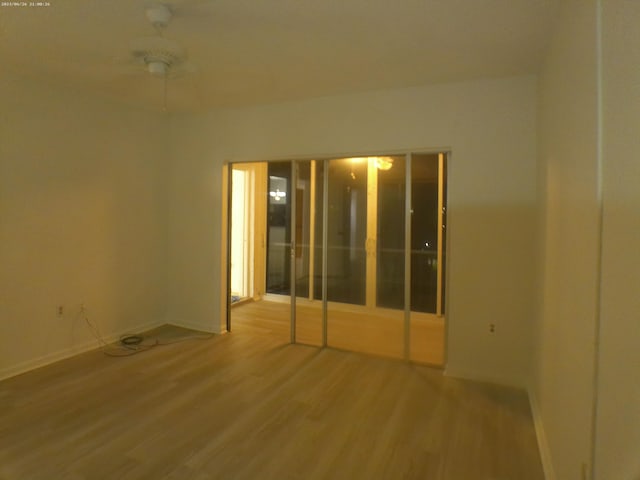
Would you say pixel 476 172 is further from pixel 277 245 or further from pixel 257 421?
pixel 277 245

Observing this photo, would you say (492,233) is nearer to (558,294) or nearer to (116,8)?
(558,294)

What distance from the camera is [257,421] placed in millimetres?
2588

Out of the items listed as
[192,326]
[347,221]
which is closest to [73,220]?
[192,326]

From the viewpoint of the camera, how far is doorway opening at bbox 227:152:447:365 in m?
4.27

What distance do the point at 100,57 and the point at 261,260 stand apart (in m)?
4.01

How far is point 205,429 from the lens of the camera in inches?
97.3

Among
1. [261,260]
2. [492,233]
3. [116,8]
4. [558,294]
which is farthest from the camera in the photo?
[261,260]

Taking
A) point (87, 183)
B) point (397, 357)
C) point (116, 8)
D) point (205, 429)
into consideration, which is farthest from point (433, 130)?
point (87, 183)

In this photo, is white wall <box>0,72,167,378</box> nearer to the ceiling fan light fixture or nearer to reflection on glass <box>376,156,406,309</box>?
the ceiling fan light fixture

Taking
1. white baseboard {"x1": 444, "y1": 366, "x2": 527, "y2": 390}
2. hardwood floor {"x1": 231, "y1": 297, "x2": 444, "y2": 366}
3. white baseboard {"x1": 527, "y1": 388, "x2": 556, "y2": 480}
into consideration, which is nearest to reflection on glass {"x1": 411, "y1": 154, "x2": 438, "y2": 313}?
hardwood floor {"x1": 231, "y1": 297, "x2": 444, "y2": 366}

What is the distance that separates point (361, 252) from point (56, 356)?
3727mm

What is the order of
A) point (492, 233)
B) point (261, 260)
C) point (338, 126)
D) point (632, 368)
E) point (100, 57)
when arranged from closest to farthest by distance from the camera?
point (632, 368)
point (100, 57)
point (492, 233)
point (338, 126)
point (261, 260)

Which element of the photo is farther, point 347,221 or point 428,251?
point 347,221

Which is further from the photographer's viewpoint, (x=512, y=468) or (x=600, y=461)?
(x=512, y=468)
